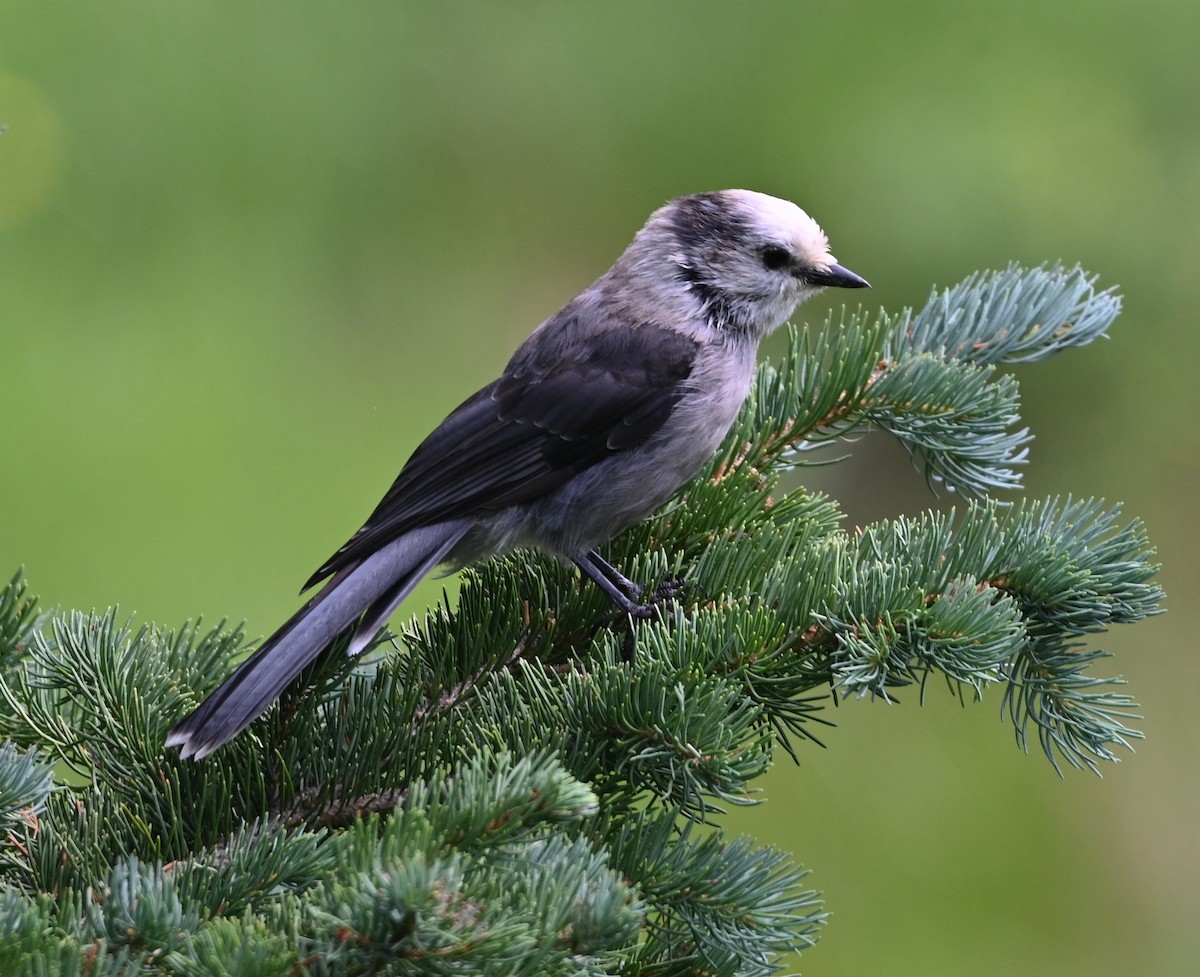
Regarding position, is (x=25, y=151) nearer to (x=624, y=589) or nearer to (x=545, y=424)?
(x=545, y=424)

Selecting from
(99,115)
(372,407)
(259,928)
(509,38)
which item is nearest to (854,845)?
(372,407)

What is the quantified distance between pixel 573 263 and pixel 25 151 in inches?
68.7

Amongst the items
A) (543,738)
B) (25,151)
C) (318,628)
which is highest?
(25,151)

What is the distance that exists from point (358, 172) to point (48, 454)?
1348 millimetres

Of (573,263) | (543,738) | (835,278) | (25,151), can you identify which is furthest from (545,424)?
(25,151)

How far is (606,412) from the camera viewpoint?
8.45 feet

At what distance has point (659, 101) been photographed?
4.45 m

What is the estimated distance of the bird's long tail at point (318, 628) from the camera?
5.23ft

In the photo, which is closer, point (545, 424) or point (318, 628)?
point (318, 628)

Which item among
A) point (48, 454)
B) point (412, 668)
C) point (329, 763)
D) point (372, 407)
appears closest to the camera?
point (329, 763)

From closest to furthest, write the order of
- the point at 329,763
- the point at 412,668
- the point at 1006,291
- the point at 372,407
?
the point at 329,763, the point at 412,668, the point at 1006,291, the point at 372,407

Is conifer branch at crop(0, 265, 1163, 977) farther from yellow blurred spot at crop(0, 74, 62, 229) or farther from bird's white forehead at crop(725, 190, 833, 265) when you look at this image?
yellow blurred spot at crop(0, 74, 62, 229)

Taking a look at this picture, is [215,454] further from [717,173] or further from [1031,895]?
[1031,895]

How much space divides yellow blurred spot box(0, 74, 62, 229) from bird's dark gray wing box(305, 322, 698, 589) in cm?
227
